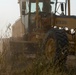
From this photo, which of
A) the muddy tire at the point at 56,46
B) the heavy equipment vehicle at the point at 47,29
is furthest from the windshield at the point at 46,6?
the muddy tire at the point at 56,46

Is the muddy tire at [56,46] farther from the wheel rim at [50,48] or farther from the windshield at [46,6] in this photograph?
the windshield at [46,6]

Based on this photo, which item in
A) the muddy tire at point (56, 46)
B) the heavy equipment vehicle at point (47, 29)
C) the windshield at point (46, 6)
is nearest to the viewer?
the muddy tire at point (56, 46)

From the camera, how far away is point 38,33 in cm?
1093

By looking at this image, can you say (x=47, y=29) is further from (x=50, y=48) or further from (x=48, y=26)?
(x=50, y=48)

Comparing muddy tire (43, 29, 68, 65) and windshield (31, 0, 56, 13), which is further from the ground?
windshield (31, 0, 56, 13)

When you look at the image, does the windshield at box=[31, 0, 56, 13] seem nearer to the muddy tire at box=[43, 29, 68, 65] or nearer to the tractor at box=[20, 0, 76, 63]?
the tractor at box=[20, 0, 76, 63]

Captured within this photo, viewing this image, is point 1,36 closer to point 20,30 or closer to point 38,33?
point 38,33

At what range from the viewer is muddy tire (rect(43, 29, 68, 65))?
7.99m

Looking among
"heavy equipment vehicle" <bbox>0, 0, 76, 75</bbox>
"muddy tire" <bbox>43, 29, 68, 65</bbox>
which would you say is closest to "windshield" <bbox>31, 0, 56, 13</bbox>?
"heavy equipment vehicle" <bbox>0, 0, 76, 75</bbox>

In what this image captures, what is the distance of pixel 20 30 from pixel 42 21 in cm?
232

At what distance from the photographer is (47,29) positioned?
11164 mm

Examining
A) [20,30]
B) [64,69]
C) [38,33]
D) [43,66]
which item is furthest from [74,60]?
[20,30]

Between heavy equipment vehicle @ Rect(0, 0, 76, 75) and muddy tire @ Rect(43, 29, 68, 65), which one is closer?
muddy tire @ Rect(43, 29, 68, 65)

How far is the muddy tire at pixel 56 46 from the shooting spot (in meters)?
7.99
